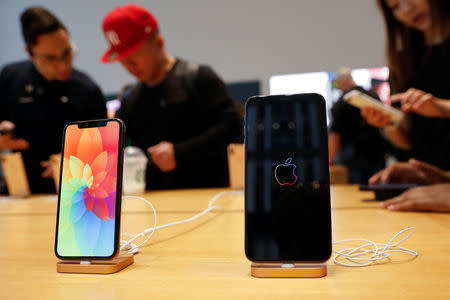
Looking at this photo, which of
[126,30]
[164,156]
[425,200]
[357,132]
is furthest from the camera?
[357,132]

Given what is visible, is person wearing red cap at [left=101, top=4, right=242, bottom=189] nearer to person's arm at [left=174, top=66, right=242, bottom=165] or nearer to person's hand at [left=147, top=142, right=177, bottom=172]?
person's arm at [left=174, top=66, right=242, bottom=165]

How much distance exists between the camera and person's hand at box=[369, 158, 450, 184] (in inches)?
40.8

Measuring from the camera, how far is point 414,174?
106cm

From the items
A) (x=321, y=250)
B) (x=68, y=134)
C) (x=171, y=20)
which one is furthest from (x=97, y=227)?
(x=171, y=20)

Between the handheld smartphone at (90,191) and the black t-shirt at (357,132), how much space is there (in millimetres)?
2297

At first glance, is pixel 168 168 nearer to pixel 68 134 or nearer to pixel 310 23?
pixel 68 134

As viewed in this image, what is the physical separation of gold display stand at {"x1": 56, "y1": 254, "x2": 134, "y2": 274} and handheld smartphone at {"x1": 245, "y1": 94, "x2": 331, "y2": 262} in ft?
0.56

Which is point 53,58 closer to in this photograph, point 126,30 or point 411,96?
point 126,30

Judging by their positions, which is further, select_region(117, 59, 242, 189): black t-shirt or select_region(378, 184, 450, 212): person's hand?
select_region(117, 59, 242, 189): black t-shirt

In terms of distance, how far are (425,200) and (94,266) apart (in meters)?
0.66

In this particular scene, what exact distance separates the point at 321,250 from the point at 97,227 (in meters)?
0.28

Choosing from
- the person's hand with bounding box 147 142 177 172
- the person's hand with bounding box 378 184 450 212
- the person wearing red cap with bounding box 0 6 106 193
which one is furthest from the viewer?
the person wearing red cap with bounding box 0 6 106 193

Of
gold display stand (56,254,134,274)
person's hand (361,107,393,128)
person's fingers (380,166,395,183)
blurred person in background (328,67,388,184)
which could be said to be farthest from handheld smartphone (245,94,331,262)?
blurred person in background (328,67,388,184)

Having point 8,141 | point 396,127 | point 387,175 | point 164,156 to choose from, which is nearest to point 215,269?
point 387,175
